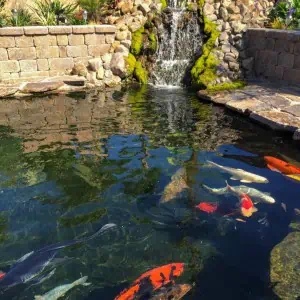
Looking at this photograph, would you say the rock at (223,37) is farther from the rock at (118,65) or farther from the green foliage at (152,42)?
the rock at (118,65)

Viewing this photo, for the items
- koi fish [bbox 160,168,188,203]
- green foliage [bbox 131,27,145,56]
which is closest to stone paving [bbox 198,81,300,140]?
koi fish [bbox 160,168,188,203]

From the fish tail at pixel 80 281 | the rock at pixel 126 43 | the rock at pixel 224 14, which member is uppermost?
the rock at pixel 224 14

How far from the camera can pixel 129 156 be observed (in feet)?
21.0

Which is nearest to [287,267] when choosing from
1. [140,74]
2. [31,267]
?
[31,267]

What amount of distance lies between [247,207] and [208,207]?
495 mm

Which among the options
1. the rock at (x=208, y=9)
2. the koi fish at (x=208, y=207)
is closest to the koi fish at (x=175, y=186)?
the koi fish at (x=208, y=207)

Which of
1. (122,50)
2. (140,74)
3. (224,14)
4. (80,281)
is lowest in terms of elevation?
(80,281)

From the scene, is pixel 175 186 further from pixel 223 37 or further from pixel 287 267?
pixel 223 37

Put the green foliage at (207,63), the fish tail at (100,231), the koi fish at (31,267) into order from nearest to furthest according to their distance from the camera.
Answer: the koi fish at (31,267)
the fish tail at (100,231)
the green foliage at (207,63)

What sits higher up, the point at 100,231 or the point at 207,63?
the point at 207,63

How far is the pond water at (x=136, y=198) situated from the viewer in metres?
3.61

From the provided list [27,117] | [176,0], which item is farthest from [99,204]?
[176,0]

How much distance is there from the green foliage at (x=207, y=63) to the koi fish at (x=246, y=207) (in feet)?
22.2

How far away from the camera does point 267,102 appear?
28.2ft
